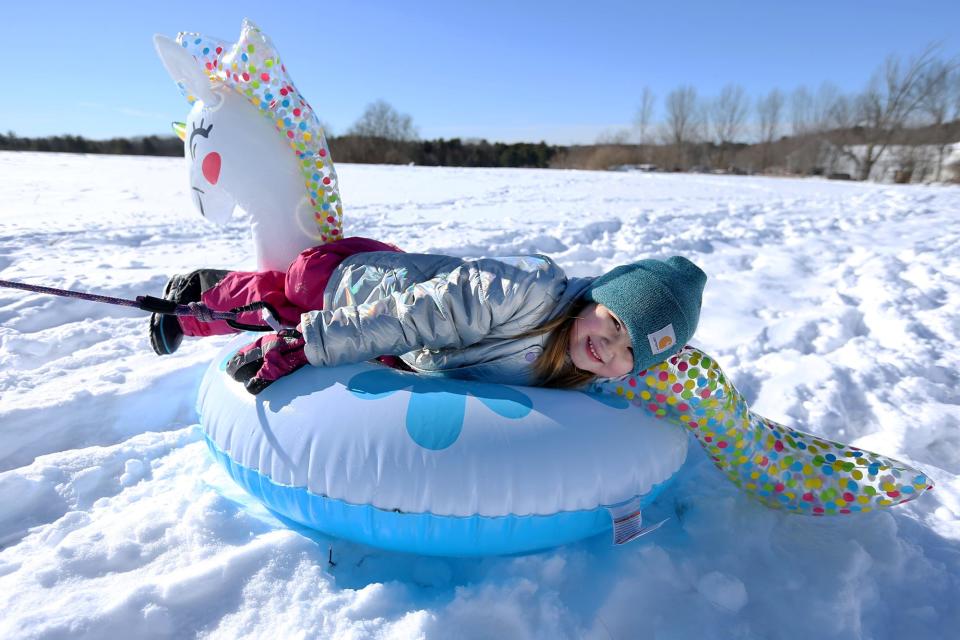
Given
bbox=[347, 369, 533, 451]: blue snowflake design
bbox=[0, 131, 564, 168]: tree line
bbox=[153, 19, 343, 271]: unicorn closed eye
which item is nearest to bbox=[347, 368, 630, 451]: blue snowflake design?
bbox=[347, 369, 533, 451]: blue snowflake design

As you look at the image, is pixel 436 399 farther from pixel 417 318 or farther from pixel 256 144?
pixel 256 144

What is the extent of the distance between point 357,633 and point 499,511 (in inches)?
16.3

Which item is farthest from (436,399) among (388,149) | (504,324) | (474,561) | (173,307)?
(388,149)

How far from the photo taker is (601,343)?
5.08 ft

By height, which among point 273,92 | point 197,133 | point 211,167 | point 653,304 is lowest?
point 653,304

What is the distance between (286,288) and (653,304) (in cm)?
132

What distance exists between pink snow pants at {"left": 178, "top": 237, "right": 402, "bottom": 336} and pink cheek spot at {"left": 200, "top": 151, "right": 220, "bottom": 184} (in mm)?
385

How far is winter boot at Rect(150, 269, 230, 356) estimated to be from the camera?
2113 millimetres

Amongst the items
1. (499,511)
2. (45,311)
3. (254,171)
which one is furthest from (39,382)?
(499,511)

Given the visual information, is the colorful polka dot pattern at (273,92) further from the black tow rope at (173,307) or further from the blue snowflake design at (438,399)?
the blue snowflake design at (438,399)

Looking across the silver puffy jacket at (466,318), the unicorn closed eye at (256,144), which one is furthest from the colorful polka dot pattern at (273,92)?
the silver puffy jacket at (466,318)

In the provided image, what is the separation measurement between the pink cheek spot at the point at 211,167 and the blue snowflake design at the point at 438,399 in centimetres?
115

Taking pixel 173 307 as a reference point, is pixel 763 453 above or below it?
below

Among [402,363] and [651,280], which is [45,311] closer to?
[402,363]
